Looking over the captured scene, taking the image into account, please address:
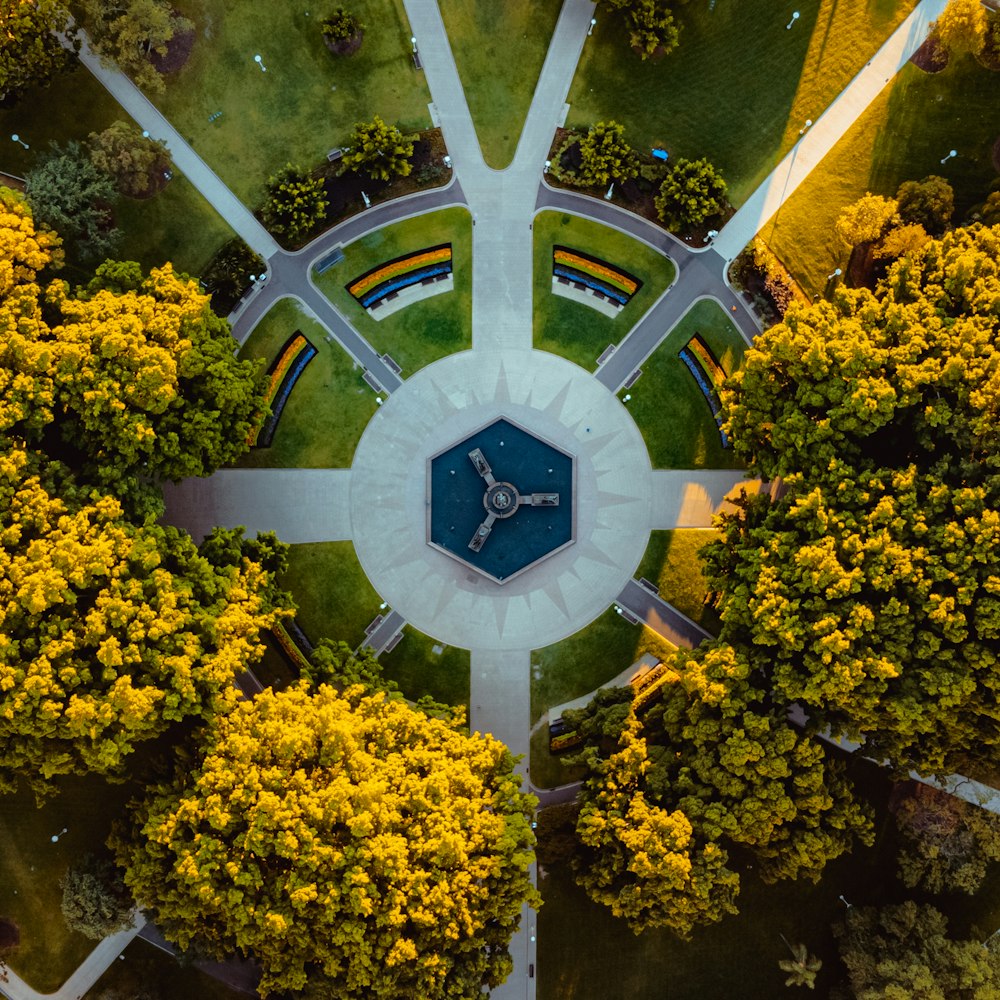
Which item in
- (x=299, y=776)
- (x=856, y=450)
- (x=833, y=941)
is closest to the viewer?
(x=299, y=776)

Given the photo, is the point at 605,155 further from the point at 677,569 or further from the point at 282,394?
the point at 677,569

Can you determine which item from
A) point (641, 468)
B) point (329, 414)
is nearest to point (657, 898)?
point (641, 468)

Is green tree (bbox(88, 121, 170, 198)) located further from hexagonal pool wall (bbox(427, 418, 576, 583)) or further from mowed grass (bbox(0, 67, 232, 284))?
hexagonal pool wall (bbox(427, 418, 576, 583))

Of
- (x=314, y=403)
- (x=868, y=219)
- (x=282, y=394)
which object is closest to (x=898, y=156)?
(x=868, y=219)

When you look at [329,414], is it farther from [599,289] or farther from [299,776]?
[299,776]

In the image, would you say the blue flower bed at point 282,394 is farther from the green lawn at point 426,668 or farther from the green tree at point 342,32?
the green tree at point 342,32

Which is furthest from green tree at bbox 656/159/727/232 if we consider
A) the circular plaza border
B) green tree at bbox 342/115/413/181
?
green tree at bbox 342/115/413/181
